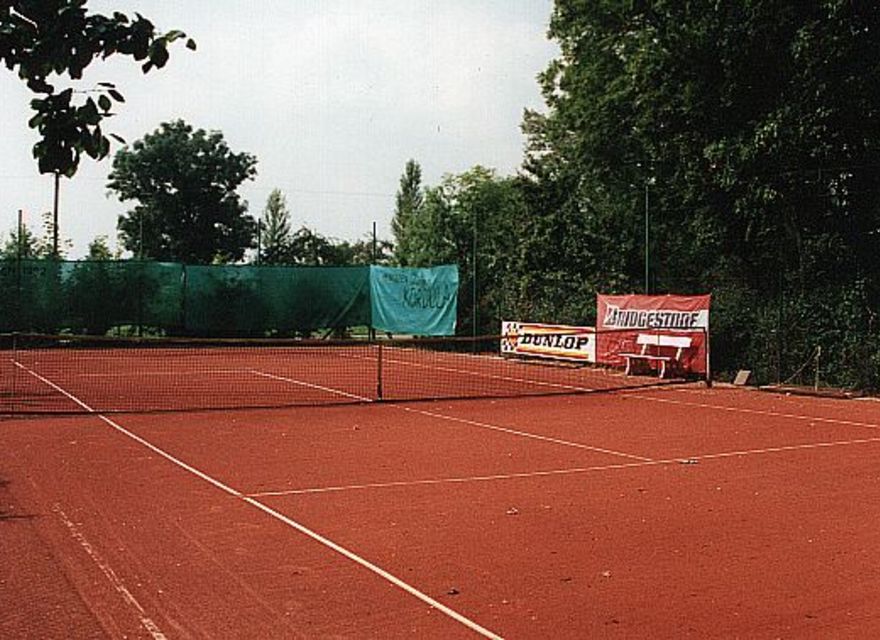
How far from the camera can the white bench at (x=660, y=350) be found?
2016 centimetres

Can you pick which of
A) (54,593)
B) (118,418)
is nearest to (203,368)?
(118,418)

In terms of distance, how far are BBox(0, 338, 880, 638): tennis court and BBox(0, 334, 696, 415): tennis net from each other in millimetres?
1535

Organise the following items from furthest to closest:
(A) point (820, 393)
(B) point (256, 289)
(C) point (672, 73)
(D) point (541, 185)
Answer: (B) point (256, 289)
(D) point (541, 185)
(C) point (672, 73)
(A) point (820, 393)

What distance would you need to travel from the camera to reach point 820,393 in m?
17.2

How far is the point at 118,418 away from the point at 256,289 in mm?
18232

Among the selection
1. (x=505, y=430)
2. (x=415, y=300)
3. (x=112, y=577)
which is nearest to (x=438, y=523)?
(x=112, y=577)

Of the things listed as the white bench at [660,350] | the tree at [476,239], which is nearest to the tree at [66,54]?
the white bench at [660,350]

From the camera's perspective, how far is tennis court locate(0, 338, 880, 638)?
5059mm

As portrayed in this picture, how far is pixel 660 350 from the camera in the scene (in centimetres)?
2073

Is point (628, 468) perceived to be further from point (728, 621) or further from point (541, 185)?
point (541, 185)

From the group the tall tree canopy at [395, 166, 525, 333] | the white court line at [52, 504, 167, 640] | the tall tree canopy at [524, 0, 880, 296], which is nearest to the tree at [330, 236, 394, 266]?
the tall tree canopy at [395, 166, 525, 333]

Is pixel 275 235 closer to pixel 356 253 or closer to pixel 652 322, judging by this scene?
pixel 356 253

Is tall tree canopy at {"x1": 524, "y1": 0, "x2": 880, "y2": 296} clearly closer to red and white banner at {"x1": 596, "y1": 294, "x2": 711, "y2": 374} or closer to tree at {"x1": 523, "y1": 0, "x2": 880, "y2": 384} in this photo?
tree at {"x1": 523, "y1": 0, "x2": 880, "y2": 384}

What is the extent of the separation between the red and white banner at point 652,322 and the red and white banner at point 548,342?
43cm
